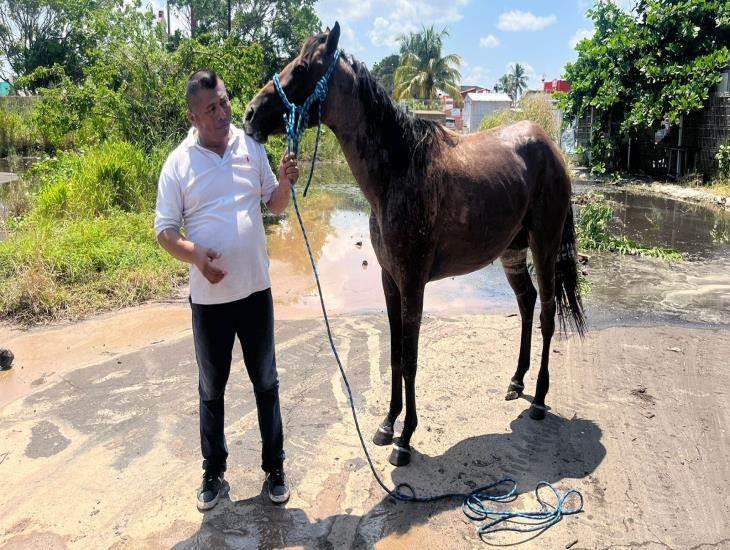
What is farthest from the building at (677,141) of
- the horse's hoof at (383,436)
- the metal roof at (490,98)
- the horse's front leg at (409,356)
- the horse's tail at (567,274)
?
the metal roof at (490,98)

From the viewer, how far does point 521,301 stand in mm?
4168

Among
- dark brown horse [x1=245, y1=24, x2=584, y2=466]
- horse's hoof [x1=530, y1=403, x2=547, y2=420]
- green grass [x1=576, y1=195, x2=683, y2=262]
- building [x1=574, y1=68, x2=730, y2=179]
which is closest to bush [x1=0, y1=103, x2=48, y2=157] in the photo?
building [x1=574, y1=68, x2=730, y2=179]

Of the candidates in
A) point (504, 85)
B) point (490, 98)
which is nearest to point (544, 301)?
point (490, 98)

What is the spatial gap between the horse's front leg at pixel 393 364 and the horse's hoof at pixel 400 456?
0.15 meters

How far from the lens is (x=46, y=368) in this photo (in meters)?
4.52

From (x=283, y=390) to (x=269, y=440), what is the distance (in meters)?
1.21

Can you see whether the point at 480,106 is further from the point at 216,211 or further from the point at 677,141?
the point at 216,211

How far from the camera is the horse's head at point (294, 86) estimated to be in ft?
8.94

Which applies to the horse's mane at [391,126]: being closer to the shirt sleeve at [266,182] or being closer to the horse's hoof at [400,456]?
the shirt sleeve at [266,182]

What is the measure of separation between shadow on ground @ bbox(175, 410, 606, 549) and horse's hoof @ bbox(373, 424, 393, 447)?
52mm

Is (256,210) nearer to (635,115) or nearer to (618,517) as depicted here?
(618,517)

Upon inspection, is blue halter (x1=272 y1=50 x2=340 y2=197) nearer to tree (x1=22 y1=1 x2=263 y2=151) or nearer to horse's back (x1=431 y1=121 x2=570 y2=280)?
horse's back (x1=431 y1=121 x2=570 y2=280)

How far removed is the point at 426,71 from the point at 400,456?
48.7 metres

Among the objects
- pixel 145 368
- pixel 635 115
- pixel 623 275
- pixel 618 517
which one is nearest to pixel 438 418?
pixel 618 517
